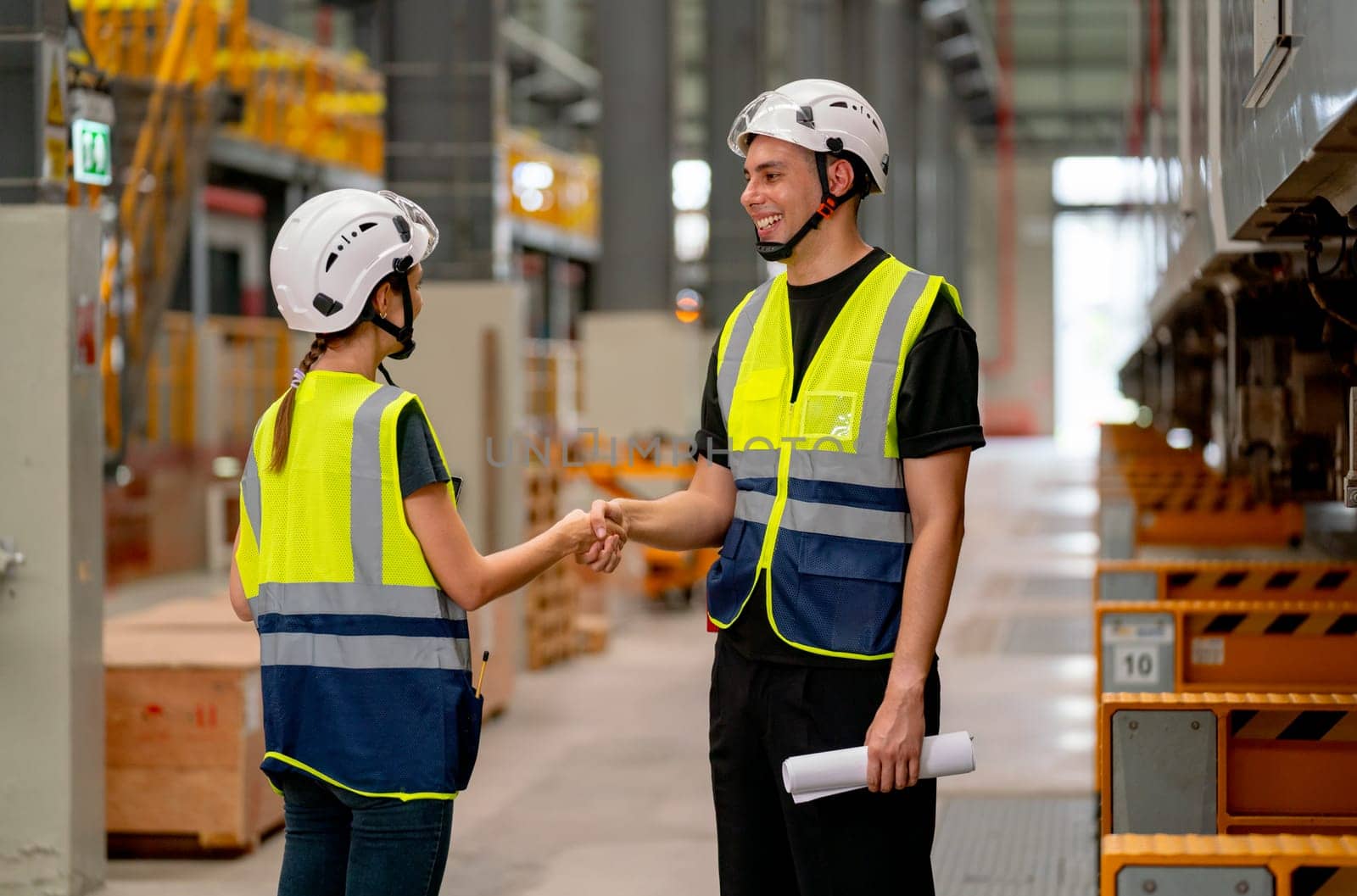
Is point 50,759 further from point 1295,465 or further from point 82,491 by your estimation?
point 1295,465

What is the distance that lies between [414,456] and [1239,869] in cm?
147

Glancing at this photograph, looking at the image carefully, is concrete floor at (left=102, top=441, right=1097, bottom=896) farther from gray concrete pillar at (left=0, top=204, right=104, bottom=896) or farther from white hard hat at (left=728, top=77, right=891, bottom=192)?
white hard hat at (left=728, top=77, right=891, bottom=192)

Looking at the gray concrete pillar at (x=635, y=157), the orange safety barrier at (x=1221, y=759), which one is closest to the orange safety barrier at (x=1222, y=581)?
the orange safety barrier at (x=1221, y=759)

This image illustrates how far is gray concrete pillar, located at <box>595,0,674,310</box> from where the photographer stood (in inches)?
675

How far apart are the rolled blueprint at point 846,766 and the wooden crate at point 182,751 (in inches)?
146

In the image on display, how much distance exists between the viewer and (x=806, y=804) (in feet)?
9.39

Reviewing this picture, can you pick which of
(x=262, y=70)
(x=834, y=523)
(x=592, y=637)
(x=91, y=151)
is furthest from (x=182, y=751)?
(x=262, y=70)

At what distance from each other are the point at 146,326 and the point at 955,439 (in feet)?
44.3

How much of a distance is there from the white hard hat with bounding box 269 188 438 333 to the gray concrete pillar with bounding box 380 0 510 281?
845cm

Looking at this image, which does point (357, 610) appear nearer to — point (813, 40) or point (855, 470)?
point (855, 470)

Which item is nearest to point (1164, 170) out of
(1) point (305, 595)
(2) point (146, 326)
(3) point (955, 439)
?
(3) point (955, 439)

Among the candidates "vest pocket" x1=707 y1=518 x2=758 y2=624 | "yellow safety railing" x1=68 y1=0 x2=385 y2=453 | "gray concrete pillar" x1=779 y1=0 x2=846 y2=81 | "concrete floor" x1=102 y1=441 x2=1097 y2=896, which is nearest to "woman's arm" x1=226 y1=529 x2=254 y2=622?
"vest pocket" x1=707 y1=518 x2=758 y2=624

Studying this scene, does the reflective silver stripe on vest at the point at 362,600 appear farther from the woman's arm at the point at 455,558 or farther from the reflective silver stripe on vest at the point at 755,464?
the reflective silver stripe on vest at the point at 755,464

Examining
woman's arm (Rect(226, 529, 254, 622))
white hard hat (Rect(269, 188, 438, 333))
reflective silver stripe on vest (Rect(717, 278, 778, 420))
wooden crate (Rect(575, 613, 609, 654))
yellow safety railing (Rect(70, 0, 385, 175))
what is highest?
yellow safety railing (Rect(70, 0, 385, 175))
